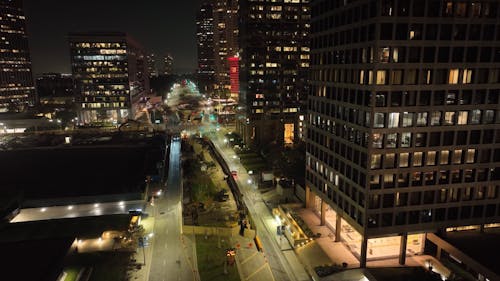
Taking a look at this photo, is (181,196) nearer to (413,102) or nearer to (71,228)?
(71,228)

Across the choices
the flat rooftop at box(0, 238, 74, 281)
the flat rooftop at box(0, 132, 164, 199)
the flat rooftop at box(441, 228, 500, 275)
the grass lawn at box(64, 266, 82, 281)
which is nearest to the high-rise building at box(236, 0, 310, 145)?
the flat rooftop at box(0, 132, 164, 199)

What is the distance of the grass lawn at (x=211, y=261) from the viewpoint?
48.3m

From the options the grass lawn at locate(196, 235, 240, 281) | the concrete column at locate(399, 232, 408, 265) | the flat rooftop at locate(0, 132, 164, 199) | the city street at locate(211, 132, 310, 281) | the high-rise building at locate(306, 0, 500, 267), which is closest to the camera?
the high-rise building at locate(306, 0, 500, 267)

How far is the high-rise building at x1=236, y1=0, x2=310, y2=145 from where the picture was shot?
124 meters

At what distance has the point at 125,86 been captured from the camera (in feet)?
625

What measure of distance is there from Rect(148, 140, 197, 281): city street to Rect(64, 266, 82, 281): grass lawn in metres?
9.94

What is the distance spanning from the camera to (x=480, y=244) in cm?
4706

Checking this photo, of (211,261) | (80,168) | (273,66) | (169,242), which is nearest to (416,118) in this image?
(211,261)

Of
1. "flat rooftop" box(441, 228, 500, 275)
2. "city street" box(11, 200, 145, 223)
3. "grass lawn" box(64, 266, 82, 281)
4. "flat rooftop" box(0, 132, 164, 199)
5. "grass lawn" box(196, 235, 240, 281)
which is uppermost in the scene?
"flat rooftop" box(441, 228, 500, 275)

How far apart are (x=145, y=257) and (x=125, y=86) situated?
154 metres

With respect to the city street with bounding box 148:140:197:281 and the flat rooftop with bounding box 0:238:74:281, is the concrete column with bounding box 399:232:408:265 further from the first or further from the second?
the flat rooftop with bounding box 0:238:74:281

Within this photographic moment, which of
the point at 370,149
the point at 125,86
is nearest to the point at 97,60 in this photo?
the point at 125,86

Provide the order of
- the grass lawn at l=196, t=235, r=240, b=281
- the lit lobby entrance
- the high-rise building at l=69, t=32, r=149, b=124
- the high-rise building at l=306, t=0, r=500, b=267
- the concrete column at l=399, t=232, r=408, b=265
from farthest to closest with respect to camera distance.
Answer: the high-rise building at l=69, t=32, r=149, b=124 < the lit lobby entrance < the grass lawn at l=196, t=235, r=240, b=281 < the concrete column at l=399, t=232, r=408, b=265 < the high-rise building at l=306, t=0, r=500, b=267

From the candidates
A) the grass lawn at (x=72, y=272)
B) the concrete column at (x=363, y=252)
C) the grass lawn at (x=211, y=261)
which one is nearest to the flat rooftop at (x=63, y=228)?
the grass lawn at (x=72, y=272)
